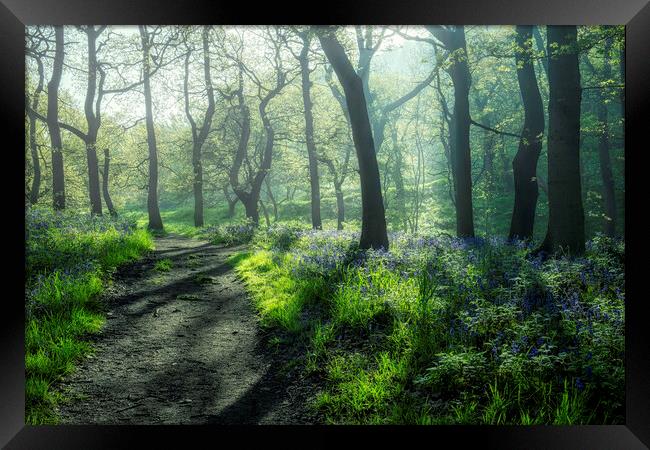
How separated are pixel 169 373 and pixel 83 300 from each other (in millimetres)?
1714

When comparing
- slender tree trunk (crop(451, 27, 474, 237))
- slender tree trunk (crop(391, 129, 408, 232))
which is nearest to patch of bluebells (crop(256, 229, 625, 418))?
Result: slender tree trunk (crop(451, 27, 474, 237))

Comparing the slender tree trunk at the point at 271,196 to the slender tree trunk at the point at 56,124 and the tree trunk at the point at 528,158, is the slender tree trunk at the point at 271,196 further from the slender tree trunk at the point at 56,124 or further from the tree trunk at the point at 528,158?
the slender tree trunk at the point at 56,124

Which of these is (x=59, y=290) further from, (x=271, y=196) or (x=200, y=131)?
(x=271, y=196)

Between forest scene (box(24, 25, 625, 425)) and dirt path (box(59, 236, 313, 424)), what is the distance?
0.02 m

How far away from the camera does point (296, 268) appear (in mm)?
6062

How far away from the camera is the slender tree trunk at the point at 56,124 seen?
4625 mm

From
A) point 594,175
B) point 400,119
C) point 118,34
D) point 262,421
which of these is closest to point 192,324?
point 262,421

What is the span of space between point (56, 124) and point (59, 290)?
2.59 meters

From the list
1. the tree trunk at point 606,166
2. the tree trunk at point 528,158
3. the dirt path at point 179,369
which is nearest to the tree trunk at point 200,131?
the dirt path at point 179,369

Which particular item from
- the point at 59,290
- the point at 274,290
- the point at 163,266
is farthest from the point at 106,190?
the point at 274,290

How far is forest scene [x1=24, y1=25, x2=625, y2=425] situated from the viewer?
3.15 metres

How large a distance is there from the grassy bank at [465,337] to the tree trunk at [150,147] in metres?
3.56

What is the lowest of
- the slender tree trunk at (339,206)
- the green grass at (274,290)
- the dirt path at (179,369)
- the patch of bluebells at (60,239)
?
the dirt path at (179,369)

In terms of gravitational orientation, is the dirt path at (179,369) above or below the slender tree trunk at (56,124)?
below
